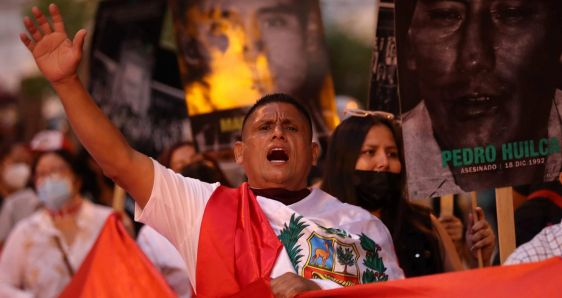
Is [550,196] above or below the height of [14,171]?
above

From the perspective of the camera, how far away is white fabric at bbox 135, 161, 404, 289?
4.33 m

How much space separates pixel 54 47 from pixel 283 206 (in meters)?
1.01

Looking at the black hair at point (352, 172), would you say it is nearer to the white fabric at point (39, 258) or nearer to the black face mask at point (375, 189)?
the black face mask at point (375, 189)

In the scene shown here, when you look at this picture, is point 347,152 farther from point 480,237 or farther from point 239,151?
point 239,151

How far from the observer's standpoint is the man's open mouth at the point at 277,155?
468cm

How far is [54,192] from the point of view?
27.0 ft

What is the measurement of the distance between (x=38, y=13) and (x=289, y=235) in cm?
117

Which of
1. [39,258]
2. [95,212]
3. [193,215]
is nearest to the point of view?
[193,215]

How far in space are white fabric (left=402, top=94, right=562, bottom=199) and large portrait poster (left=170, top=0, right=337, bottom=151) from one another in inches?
63.6

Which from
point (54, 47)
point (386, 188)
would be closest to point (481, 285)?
point (386, 188)

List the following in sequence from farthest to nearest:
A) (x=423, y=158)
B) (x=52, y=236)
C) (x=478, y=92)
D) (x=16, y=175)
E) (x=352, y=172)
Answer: (x=16, y=175), (x=52, y=236), (x=352, y=172), (x=478, y=92), (x=423, y=158)

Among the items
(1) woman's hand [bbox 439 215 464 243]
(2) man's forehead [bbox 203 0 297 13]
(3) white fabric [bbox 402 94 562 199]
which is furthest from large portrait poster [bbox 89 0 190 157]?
(3) white fabric [bbox 402 94 562 199]

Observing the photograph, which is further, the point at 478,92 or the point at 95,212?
the point at 95,212

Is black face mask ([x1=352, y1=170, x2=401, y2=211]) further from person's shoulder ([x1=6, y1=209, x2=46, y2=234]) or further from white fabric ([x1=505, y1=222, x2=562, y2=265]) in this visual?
person's shoulder ([x1=6, y1=209, x2=46, y2=234])
